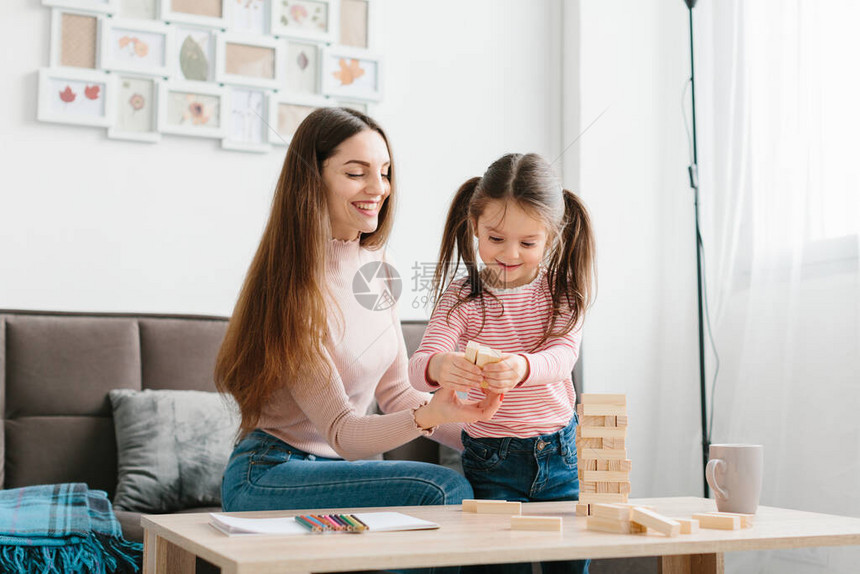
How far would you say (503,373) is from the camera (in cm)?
124

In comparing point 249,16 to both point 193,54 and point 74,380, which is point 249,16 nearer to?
point 193,54

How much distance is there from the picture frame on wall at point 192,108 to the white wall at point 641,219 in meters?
1.17

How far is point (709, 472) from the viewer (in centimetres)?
127

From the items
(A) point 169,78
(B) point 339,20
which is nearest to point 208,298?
(A) point 169,78

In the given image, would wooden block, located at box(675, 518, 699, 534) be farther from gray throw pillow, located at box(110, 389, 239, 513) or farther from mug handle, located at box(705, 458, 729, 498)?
gray throw pillow, located at box(110, 389, 239, 513)

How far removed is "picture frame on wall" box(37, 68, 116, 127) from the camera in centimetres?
251

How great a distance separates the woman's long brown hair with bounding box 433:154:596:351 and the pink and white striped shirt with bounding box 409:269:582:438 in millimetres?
15

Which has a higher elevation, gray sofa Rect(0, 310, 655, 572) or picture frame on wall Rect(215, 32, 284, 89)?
picture frame on wall Rect(215, 32, 284, 89)

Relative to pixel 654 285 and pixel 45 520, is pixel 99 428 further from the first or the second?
pixel 654 285

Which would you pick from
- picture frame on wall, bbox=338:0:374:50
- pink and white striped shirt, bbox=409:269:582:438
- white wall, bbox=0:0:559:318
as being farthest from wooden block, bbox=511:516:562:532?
picture frame on wall, bbox=338:0:374:50

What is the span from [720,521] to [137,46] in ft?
7.18

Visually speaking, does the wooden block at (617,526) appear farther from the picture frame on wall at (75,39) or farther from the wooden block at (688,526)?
the picture frame on wall at (75,39)

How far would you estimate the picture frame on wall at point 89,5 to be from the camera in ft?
8.32

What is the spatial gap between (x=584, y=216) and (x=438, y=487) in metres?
0.54
